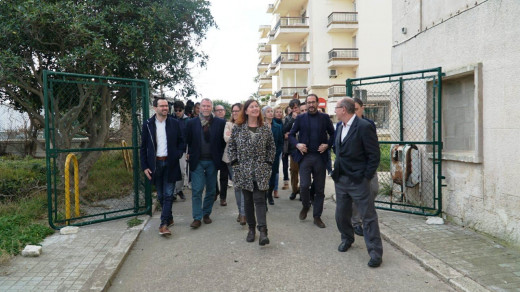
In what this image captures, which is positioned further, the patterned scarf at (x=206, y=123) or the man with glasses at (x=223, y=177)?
the man with glasses at (x=223, y=177)

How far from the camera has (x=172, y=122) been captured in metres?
6.04

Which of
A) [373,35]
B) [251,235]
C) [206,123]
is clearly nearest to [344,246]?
[251,235]

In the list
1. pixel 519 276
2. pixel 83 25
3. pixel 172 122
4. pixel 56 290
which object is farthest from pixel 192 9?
pixel 519 276

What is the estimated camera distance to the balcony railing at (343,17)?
32.6 meters

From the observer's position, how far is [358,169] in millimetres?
4473

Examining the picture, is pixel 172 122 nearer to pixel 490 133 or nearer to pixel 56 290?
pixel 56 290

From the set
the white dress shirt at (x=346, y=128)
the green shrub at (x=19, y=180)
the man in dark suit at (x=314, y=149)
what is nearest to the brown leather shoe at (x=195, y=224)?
the man in dark suit at (x=314, y=149)

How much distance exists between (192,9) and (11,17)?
3.95 meters

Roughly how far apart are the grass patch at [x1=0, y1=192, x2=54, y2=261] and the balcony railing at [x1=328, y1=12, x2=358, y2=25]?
2923cm

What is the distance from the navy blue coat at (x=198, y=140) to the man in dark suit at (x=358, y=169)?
Result: 223cm

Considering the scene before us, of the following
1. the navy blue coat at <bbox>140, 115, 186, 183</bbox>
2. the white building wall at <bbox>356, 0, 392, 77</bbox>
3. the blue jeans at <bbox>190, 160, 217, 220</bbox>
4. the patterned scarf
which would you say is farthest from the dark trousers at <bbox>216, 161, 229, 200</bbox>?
the white building wall at <bbox>356, 0, 392, 77</bbox>

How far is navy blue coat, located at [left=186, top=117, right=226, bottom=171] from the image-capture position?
6203 millimetres

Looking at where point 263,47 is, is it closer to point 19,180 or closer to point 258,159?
point 19,180

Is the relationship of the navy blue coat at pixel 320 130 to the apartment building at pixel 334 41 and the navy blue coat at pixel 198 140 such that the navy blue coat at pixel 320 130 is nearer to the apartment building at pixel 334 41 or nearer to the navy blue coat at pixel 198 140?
the navy blue coat at pixel 198 140
